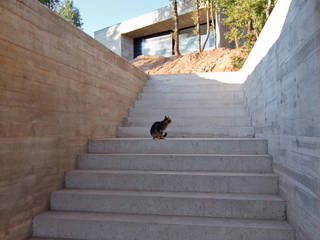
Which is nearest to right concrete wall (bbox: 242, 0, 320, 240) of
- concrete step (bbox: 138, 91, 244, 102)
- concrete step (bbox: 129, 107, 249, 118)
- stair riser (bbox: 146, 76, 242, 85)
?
concrete step (bbox: 129, 107, 249, 118)

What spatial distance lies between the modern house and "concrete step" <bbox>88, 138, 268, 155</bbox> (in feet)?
36.4

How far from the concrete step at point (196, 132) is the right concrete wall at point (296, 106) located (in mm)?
953

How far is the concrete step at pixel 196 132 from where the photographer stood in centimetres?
346

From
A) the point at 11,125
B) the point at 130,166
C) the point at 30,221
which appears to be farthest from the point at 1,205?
the point at 130,166

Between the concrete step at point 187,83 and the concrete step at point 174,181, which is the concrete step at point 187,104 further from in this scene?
the concrete step at point 174,181

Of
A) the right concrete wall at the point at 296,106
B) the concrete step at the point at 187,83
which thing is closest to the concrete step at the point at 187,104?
the concrete step at the point at 187,83

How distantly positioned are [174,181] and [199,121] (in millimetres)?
1736

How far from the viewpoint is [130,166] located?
8.96 feet

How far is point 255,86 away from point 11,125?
111 inches

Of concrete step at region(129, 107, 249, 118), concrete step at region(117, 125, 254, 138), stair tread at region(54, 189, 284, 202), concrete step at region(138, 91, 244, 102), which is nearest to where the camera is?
stair tread at region(54, 189, 284, 202)

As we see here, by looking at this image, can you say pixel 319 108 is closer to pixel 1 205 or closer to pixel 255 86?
pixel 255 86

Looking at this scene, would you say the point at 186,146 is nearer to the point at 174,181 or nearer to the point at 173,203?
the point at 174,181

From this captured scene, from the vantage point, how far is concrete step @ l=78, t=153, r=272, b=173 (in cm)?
249

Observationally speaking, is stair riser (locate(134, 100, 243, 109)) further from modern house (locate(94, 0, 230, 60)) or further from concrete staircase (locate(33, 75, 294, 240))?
modern house (locate(94, 0, 230, 60))
